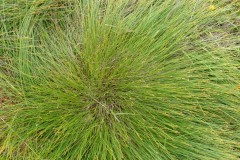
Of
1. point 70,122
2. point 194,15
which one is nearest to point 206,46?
point 194,15

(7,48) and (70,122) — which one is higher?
(7,48)

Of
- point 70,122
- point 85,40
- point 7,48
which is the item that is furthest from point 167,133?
point 7,48

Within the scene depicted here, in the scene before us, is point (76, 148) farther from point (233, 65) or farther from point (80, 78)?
point (233, 65)

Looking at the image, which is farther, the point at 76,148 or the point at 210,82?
the point at 210,82

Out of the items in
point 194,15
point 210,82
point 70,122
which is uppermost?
point 194,15

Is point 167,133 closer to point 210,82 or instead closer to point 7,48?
point 210,82

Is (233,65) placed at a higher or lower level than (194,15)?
lower
